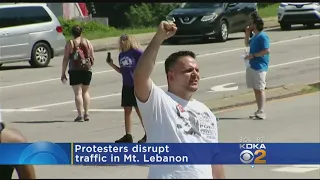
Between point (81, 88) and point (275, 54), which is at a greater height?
point (81, 88)

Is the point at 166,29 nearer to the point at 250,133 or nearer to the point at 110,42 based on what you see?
the point at 250,133

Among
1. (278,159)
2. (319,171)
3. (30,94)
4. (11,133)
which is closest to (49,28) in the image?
(30,94)

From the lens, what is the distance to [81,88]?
1391 cm

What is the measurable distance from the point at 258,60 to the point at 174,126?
8.94 m

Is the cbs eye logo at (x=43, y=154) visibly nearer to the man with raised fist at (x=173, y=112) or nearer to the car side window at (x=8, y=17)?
the man with raised fist at (x=173, y=112)

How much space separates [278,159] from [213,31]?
22077 millimetres

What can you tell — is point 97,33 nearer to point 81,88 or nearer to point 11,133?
point 81,88

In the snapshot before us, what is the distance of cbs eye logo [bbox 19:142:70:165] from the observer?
5254 mm

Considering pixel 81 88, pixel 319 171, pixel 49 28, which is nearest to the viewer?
pixel 319 171

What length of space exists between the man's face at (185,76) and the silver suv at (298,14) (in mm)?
25753

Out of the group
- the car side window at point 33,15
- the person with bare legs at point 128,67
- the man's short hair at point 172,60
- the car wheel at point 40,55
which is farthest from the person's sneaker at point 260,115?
the car wheel at point 40,55

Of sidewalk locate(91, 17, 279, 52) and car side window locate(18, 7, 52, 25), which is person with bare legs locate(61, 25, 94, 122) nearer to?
car side window locate(18, 7, 52, 25)

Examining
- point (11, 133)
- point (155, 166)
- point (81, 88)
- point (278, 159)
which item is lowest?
point (81, 88)

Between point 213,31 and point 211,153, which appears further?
point 213,31
